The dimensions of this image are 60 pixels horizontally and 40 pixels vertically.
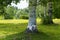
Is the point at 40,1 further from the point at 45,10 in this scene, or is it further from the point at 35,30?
the point at 45,10

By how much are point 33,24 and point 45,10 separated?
31.5 ft

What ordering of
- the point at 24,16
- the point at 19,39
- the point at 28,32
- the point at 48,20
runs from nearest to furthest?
the point at 19,39, the point at 28,32, the point at 48,20, the point at 24,16

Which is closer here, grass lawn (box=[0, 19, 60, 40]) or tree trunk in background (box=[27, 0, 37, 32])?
grass lawn (box=[0, 19, 60, 40])

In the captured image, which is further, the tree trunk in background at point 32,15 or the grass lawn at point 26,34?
the tree trunk in background at point 32,15

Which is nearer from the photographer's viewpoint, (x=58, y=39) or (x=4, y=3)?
(x=58, y=39)

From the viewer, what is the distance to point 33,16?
47.3 ft

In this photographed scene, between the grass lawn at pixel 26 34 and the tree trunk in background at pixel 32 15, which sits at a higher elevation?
the tree trunk in background at pixel 32 15

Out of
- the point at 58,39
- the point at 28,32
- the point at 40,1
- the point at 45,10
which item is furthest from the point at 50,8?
the point at 58,39

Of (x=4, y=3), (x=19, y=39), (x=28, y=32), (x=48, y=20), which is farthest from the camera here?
(x=48, y=20)

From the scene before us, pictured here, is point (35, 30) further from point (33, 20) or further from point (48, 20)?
point (48, 20)

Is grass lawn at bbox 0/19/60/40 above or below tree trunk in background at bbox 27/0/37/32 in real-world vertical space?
below

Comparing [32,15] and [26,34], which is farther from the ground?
[32,15]

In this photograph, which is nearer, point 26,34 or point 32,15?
point 26,34

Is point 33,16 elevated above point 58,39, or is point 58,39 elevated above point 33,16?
point 33,16
